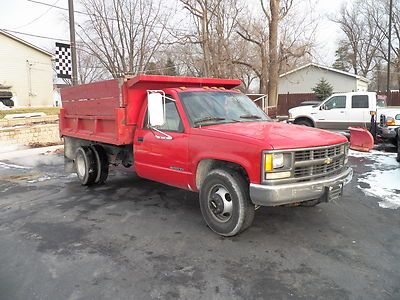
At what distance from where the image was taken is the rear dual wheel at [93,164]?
7.33 m

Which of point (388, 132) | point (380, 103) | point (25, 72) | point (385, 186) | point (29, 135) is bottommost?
point (385, 186)

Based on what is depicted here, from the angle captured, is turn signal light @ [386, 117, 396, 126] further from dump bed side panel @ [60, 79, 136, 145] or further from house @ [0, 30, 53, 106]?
house @ [0, 30, 53, 106]

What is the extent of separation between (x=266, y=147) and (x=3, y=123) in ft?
44.6

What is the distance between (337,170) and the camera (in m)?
4.85

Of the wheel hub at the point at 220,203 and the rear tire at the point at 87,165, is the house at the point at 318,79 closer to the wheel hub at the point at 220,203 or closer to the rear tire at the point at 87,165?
the rear tire at the point at 87,165

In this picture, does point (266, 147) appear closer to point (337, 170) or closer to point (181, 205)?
point (337, 170)

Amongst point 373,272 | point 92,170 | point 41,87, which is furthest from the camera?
point 41,87

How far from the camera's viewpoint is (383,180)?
7453 mm

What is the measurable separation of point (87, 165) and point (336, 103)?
10.6m

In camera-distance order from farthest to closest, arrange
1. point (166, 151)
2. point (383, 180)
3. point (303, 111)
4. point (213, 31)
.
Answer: point (213, 31) < point (303, 111) < point (383, 180) < point (166, 151)

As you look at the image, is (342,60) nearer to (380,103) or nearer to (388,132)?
(380,103)

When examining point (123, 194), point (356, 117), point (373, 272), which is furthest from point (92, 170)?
point (356, 117)

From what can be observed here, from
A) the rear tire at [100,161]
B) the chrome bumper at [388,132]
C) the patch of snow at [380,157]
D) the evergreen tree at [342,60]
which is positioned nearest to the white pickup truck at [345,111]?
the chrome bumper at [388,132]

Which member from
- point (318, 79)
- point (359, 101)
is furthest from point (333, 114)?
point (318, 79)
